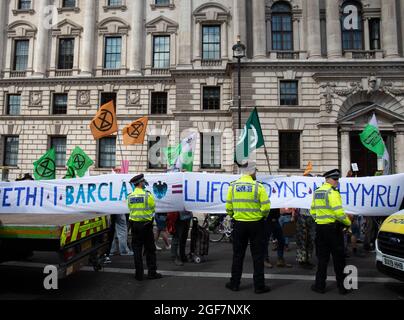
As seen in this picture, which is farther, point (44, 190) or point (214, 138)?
point (214, 138)

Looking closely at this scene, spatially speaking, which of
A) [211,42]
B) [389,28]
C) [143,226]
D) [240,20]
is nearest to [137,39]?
[211,42]

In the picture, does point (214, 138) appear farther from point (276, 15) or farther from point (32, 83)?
point (32, 83)

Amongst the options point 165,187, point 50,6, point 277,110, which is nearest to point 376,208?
point 165,187

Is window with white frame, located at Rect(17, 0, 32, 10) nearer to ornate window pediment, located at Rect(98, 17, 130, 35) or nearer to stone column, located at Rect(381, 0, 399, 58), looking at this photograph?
ornate window pediment, located at Rect(98, 17, 130, 35)

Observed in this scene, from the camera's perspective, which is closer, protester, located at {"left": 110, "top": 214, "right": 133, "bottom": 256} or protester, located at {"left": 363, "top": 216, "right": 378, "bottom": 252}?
protester, located at {"left": 110, "top": 214, "right": 133, "bottom": 256}

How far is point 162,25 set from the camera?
27344 mm

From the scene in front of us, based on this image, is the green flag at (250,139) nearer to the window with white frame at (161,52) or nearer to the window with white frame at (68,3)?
the window with white frame at (161,52)

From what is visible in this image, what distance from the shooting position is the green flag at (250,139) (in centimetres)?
1283

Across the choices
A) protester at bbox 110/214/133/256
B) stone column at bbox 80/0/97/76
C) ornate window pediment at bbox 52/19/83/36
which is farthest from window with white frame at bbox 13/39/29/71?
protester at bbox 110/214/133/256

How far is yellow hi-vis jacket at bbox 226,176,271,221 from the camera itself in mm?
5816

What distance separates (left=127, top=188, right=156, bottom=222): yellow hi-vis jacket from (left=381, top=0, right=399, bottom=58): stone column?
23252mm

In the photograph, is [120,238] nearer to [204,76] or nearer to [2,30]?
[204,76]

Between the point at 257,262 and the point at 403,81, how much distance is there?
2258cm

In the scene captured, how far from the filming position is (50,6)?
28.3 metres
